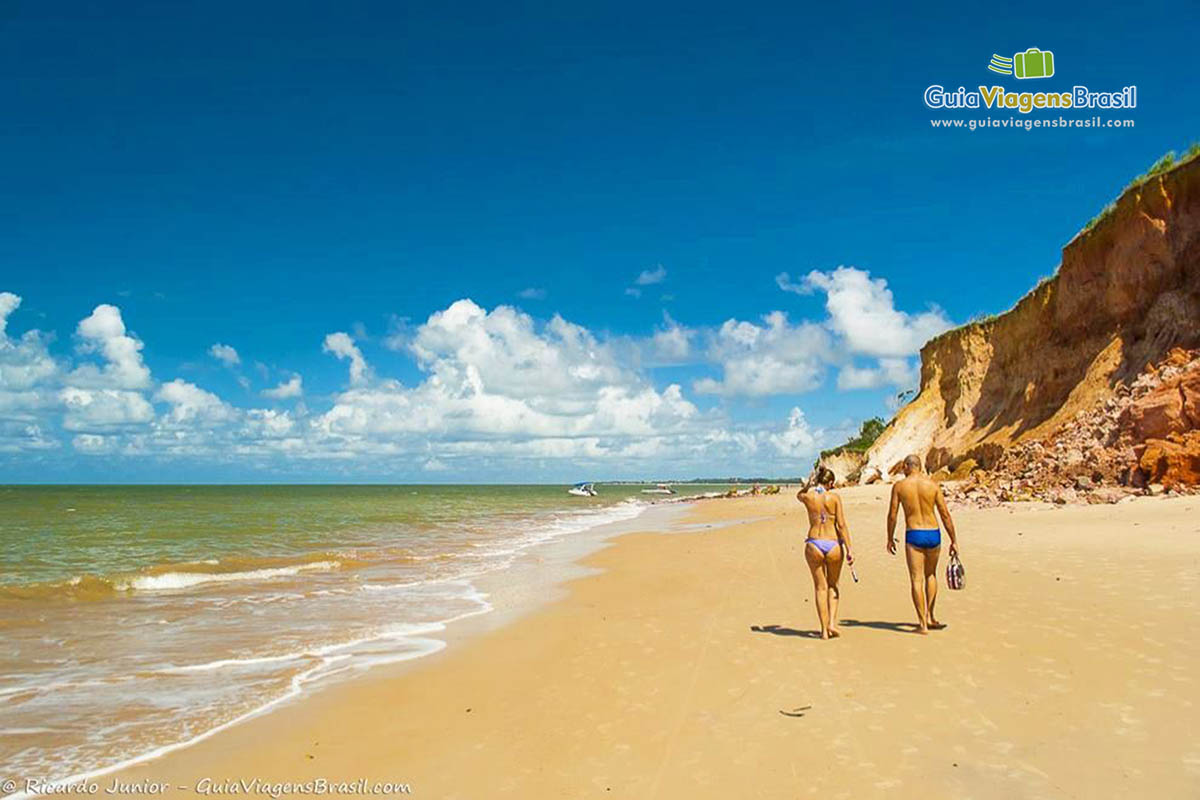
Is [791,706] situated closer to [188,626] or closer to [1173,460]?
[188,626]

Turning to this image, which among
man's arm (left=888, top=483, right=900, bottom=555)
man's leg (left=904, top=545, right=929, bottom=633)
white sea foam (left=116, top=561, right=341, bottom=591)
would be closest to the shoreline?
white sea foam (left=116, top=561, right=341, bottom=591)

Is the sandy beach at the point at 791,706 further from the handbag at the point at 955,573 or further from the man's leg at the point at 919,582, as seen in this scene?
the handbag at the point at 955,573

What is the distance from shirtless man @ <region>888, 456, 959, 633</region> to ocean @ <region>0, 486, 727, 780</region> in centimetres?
611

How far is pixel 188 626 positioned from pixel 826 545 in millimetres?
9759

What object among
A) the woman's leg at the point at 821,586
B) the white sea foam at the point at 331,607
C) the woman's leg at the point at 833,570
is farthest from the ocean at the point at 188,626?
the woman's leg at the point at 833,570

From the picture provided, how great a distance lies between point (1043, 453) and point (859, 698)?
66.8 ft

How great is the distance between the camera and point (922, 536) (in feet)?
27.3

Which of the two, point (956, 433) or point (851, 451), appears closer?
point (956, 433)

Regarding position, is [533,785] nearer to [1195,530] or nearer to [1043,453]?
[1195,530]

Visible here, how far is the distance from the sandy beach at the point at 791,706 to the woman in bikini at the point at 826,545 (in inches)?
16.7

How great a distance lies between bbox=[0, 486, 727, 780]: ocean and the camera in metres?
6.76

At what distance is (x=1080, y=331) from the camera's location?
28.3 meters

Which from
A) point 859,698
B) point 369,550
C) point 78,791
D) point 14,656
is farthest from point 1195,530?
point 369,550

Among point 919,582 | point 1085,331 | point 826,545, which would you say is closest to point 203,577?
point 826,545
